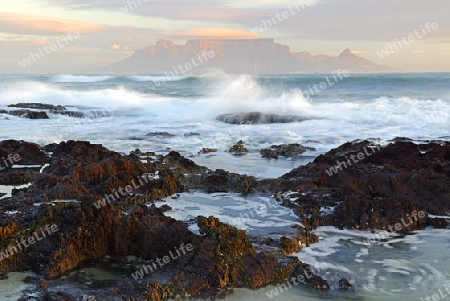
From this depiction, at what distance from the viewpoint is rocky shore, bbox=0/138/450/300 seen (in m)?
4.73

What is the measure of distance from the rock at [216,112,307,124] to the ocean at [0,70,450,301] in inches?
22.6

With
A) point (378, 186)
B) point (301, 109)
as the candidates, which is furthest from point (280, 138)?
point (301, 109)

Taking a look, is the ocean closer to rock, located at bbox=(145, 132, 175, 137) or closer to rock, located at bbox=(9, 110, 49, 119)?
rock, located at bbox=(145, 132, 175, 137)

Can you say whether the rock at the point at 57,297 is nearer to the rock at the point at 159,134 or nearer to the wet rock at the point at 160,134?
the wet rock at the point at 160,134

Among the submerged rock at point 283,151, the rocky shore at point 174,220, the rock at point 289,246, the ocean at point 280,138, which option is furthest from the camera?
the submerged rock at point 283,151

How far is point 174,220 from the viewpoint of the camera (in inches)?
216

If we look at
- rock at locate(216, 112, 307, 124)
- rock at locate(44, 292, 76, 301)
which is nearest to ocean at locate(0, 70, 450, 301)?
rock at locate(216, 112, 307, 124)

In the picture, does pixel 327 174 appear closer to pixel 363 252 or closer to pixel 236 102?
pixel 363 252

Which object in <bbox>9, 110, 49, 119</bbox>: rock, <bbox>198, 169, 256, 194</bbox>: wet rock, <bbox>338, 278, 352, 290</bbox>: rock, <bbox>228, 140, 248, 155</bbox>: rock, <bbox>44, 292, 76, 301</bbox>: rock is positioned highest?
<bbox>9, 110, 49, 119</bbox>: rock

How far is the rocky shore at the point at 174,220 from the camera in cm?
473

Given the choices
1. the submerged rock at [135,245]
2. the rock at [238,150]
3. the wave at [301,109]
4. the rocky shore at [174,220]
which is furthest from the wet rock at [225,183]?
the wave at [301,109]

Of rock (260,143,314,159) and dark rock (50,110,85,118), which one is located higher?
dark rock (50,110,85,118)

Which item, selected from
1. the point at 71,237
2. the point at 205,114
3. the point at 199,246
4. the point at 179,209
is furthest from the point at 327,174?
the point at 205,114

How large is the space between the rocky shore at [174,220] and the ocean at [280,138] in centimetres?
28
